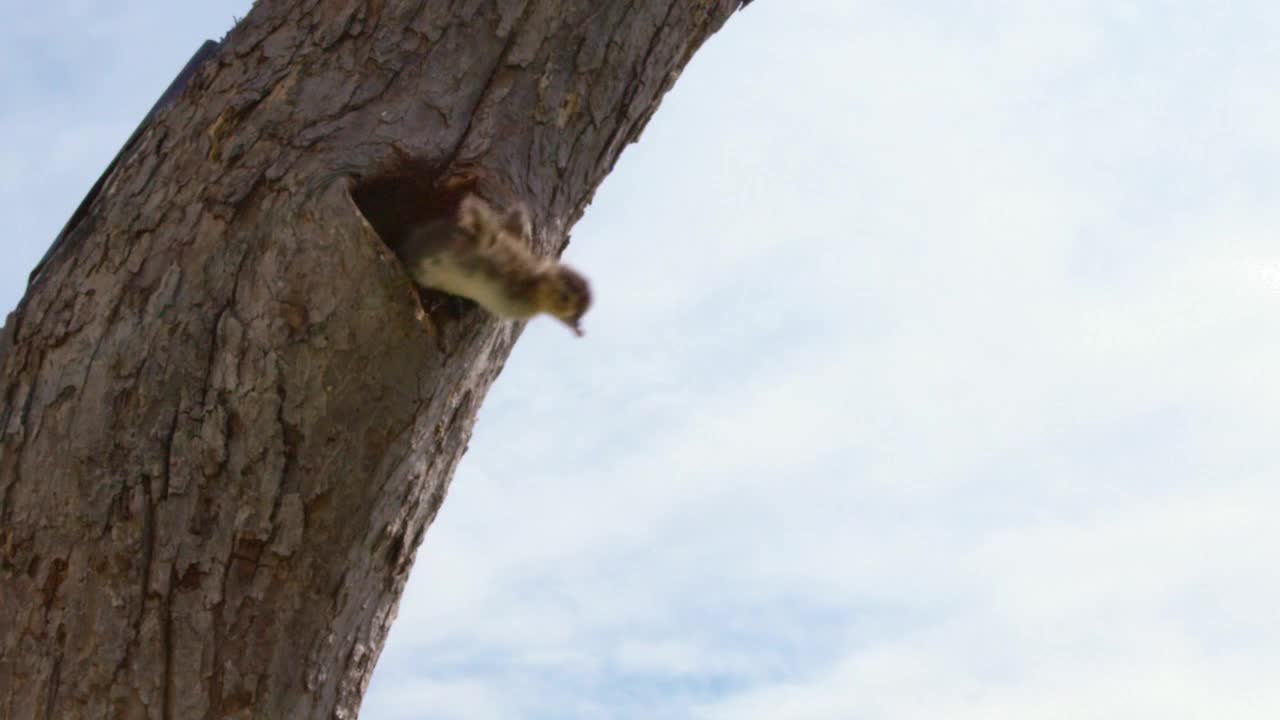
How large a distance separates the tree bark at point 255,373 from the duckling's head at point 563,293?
0.12 m

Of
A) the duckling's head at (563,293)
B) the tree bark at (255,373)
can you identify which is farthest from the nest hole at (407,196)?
the duckling's head at (563,293)

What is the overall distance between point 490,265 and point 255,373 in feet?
1.27

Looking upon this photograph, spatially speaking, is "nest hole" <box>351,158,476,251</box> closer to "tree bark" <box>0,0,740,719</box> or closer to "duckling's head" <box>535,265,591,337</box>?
"tree bark" <box>0,0,740,719</box>

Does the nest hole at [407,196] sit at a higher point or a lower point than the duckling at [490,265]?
higher

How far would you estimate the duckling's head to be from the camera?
6.91 feet

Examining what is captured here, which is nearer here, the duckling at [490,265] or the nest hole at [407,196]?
the duckling at [490,265]

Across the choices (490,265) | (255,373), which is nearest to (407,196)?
(490,265)

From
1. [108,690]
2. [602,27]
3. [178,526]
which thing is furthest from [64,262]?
[602,27]

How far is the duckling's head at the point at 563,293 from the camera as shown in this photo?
2107 mm

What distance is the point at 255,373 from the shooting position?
193 centimetres

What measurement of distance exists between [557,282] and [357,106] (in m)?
0.43

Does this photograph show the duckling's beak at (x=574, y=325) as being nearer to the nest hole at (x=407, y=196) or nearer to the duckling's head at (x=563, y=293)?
the duckling's head at (x=563, y=293)

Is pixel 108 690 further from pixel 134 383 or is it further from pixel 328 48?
pixel 328 48

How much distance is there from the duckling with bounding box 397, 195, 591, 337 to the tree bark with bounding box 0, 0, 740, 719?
54 millimetres
